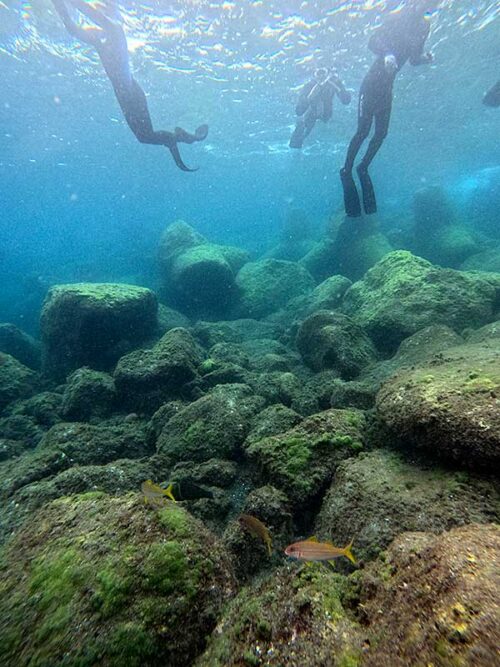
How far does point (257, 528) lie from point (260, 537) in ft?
1.02

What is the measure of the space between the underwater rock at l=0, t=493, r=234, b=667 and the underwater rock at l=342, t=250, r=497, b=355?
5.95 meters

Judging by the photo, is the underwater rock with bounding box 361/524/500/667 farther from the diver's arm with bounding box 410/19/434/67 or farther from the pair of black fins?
the diver's arm with bounding box 410/19/434/67

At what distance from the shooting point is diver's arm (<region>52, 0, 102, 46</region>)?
8586mm

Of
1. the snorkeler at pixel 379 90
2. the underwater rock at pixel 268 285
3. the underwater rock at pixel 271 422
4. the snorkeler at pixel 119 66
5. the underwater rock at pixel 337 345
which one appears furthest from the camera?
the underwater rock at pixel 268 285

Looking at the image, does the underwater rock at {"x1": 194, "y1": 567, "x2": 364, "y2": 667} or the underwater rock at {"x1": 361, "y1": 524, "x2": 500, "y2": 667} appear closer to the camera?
the underwater rock at {"x1": 361, "y1": 524, "x2": 500, "y2": 667}

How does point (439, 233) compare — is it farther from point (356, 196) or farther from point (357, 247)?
point (356, 196)

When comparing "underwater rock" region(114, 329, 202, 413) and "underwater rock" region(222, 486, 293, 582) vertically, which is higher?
"underwater rock" region(114, 329, 202, 413)

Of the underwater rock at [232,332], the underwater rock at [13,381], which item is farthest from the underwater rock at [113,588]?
the underwater rock at [232,332]

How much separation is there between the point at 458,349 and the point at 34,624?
17.6 ft

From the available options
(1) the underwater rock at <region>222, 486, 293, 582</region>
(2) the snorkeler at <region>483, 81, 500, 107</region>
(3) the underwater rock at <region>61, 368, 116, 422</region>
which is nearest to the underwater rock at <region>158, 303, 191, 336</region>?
(3) the underwater rock at <region>61, 368, 116, 422</region>

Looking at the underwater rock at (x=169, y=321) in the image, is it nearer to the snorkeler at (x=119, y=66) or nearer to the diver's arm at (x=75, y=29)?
the snorkeler at (x=119, y=66)

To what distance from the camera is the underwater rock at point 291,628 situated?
1.61 m

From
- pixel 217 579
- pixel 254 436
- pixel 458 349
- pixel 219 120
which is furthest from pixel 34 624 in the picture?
pixel 219 120

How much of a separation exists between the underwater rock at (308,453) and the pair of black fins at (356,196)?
721 cm
